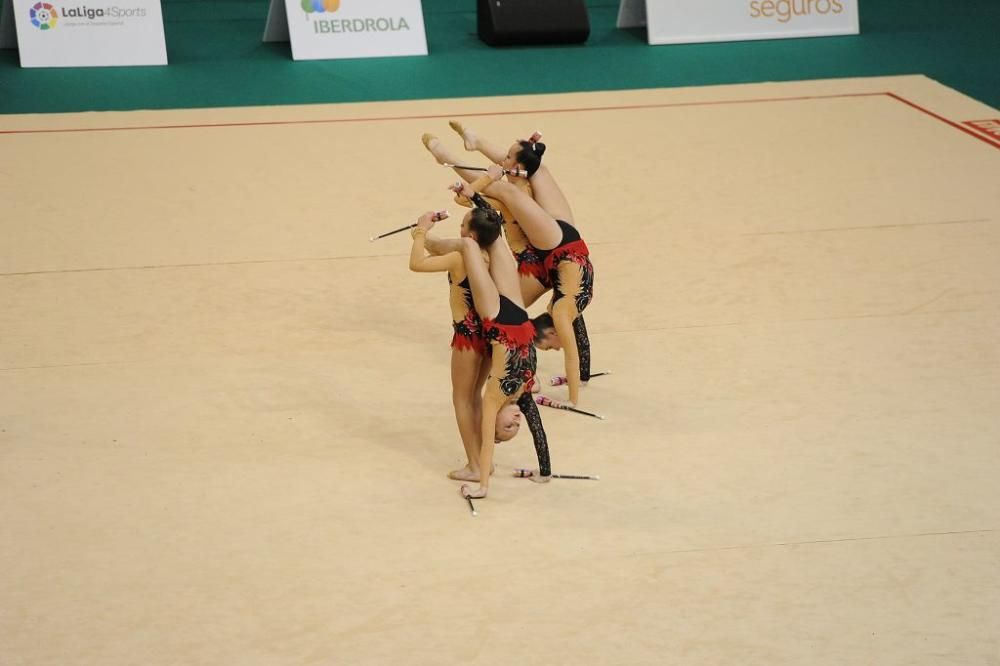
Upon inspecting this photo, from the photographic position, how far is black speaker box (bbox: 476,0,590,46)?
1209 centimetres

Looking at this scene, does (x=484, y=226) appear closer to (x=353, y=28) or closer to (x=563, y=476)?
(x=563, y=476)

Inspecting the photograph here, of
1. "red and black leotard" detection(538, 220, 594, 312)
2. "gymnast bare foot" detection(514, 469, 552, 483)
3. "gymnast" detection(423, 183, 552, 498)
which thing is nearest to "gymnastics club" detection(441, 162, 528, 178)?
"red and black leotard" detection(538, 220, 594, 312)

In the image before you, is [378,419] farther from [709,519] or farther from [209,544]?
[709,519]

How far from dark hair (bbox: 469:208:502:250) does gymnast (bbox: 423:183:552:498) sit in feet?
0.03

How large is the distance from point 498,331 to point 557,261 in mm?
920

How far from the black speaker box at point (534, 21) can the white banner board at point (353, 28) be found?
67 cm

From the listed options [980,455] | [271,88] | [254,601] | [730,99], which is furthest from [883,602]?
[271,88]

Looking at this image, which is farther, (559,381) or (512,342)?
(559,381)

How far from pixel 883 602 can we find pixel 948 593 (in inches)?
10.5

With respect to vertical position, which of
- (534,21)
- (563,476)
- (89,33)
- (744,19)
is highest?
(89,33)

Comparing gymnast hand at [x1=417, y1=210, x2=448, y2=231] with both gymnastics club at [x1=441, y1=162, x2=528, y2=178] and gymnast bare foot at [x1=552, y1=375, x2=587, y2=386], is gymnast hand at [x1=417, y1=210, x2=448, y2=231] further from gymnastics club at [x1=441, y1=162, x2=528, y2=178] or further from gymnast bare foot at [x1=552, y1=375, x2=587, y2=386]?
gymnast bare foot at [x1=552, y1=375, x2=587, y2=386]

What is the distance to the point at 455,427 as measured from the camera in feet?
20.1

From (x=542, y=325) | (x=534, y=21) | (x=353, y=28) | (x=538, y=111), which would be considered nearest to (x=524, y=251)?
(x=542, y=325)

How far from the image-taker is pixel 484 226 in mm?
5289
